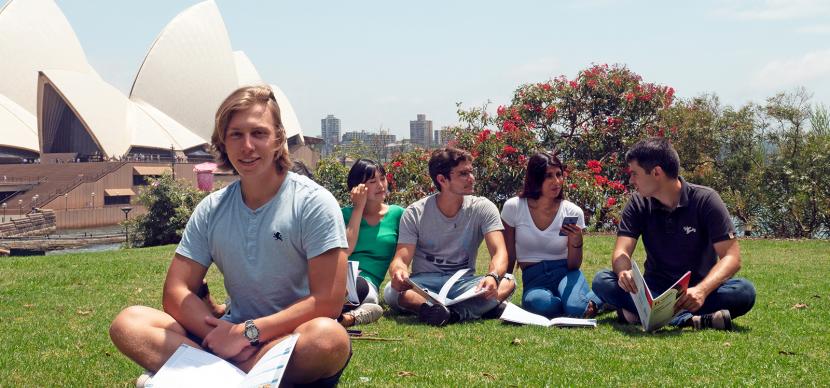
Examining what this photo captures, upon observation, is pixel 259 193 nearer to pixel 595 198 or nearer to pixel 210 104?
pixel 595 198

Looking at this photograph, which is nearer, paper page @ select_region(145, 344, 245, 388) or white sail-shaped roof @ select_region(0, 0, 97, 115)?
paper page @ select_region(145, 344, 245, 388)

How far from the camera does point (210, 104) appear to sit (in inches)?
1969

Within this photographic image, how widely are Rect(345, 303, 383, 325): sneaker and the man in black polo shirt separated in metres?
1.39

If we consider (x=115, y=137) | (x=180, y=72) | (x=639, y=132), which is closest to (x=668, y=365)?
(x=639, y=132)

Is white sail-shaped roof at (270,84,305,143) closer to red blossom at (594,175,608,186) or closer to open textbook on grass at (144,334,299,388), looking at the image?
red blossom at (594,175,608,186)

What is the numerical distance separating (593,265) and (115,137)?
4009 centimetres

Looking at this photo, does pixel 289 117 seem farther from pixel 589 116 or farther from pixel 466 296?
pixel 466 296

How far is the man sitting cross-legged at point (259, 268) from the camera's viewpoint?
8.73 ft

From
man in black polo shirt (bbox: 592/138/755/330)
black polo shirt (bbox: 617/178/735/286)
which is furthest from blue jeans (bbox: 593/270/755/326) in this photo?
black polo shirt (bbox: 617/178/735/286)

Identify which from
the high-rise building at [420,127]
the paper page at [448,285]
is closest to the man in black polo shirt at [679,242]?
the paper page at [448,285]

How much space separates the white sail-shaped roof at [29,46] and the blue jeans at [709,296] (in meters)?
46.8

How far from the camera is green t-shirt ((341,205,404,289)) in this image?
5.07 meters

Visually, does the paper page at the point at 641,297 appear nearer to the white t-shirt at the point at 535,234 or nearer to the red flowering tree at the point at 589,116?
the white t-shirt at the point at 535,234

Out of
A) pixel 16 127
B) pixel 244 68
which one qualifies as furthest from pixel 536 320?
pixel 244 68
